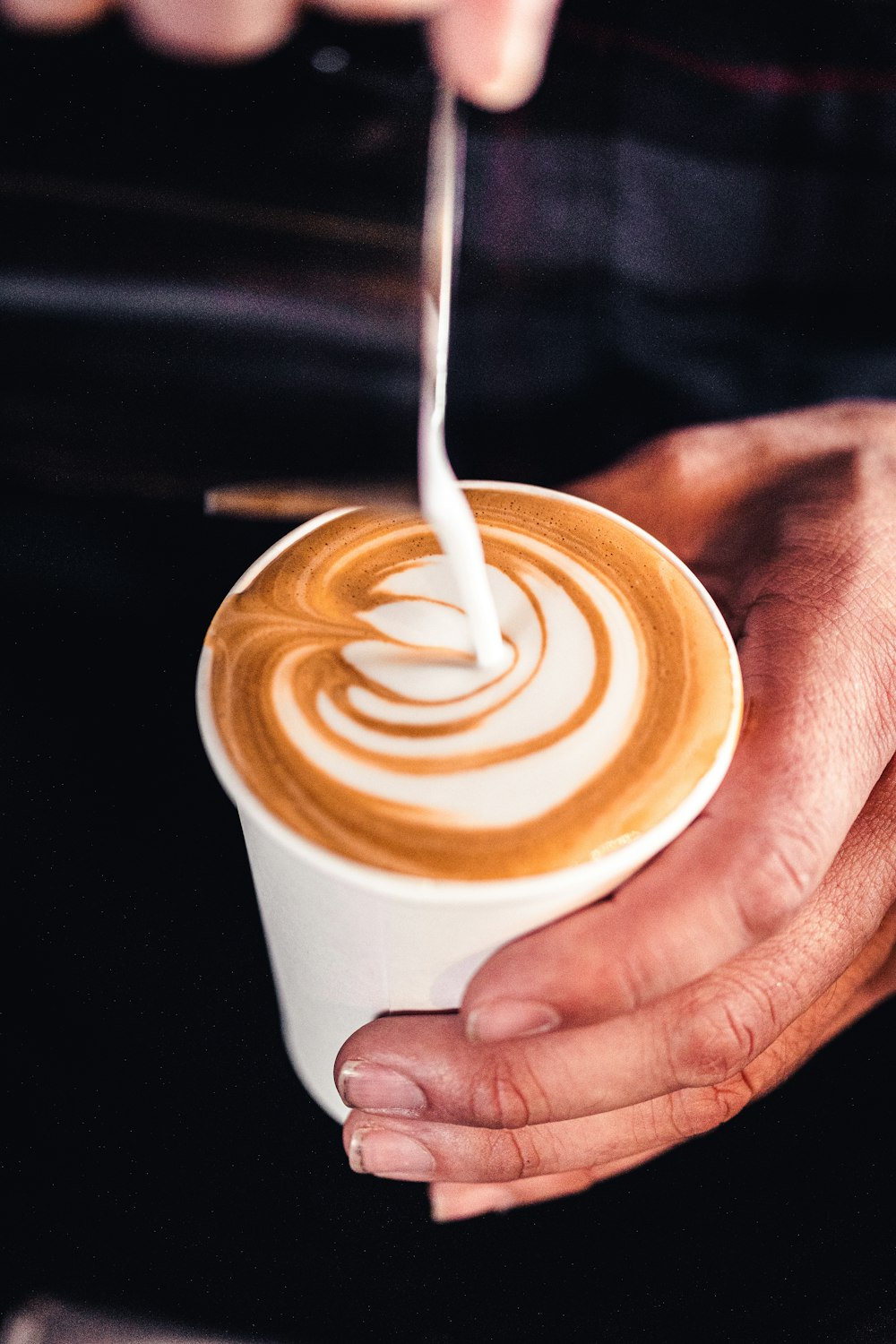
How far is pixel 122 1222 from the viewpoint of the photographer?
0.90 metres

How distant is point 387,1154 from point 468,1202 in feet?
0.40

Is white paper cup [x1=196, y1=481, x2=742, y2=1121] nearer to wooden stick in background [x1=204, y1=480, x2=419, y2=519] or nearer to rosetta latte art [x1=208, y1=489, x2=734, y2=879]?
rosetta latte art [x1=208, y1=489, x2=734, y2=879]

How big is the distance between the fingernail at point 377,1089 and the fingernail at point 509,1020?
0.13m

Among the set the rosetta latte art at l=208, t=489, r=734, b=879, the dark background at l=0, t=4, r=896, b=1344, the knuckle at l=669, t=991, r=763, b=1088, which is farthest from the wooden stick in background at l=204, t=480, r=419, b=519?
the knuckle at l=669, t=991, r=763, b=1088

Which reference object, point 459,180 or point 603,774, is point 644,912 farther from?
point 459,180

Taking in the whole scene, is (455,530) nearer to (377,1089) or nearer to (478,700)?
(478,700)

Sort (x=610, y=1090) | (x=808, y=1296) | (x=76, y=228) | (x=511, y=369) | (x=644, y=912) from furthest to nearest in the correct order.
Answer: (x=511, y=369)
(x=808, y=1296)
(x=610, y=1090)
(x=644, y=912)
(x=76, y=228)

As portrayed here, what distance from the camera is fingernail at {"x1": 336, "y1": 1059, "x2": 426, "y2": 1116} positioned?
2.59 feet

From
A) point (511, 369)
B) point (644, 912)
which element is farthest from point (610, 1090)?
point (511, 369)

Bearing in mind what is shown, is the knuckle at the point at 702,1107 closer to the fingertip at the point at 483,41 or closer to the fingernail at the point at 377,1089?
the fingernail at the point at 377,1089

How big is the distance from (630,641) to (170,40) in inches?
19.9

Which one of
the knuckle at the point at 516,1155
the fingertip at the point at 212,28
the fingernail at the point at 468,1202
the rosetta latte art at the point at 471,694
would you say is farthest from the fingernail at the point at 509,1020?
the fingertip at the point at 212,28

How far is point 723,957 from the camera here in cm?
71

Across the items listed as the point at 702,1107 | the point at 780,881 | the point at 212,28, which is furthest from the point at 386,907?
the point at 212,28
